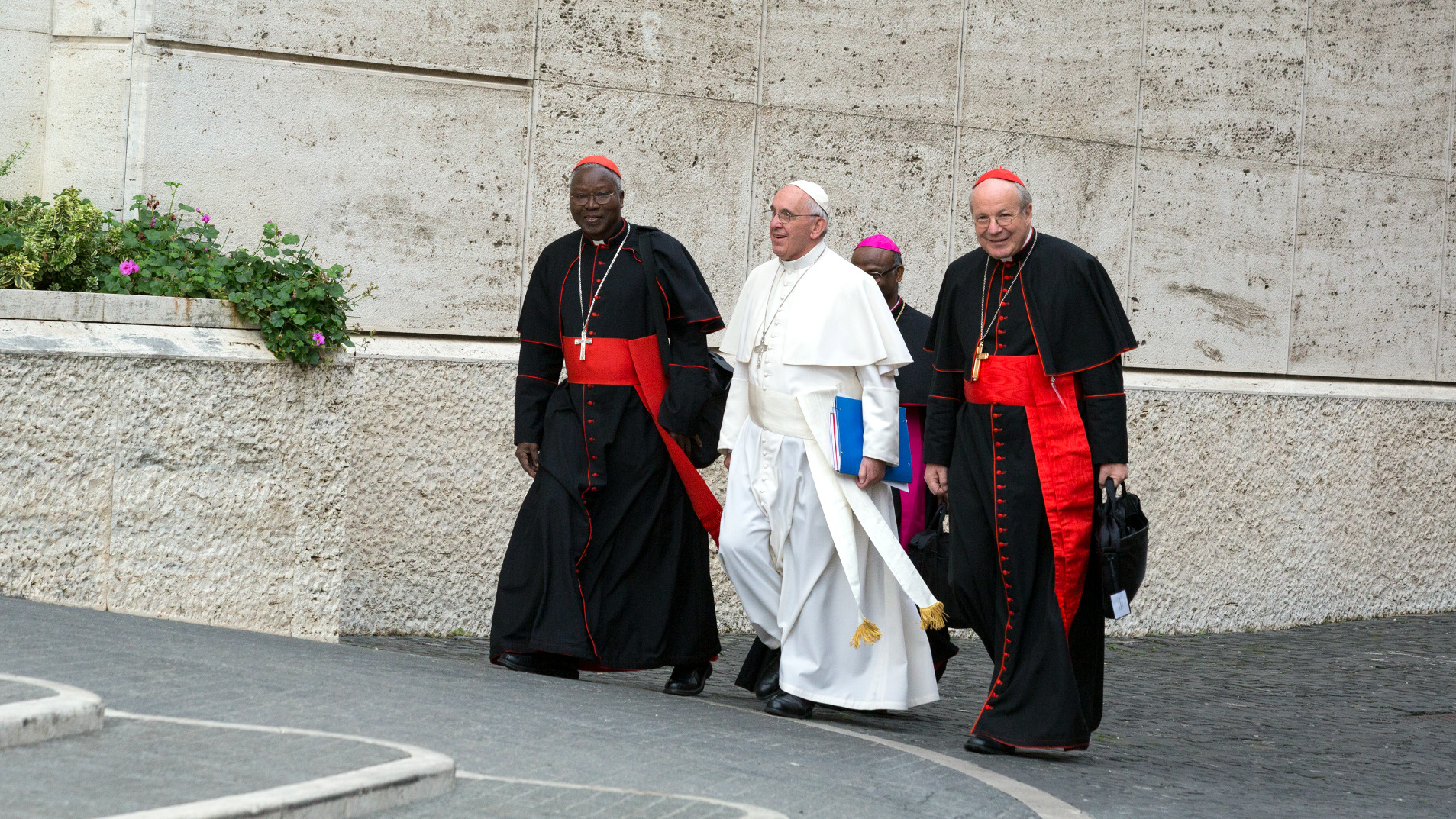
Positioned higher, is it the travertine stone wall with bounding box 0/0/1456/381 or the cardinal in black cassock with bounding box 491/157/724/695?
the travertine stone wall with bounding box 0/0/1456/381

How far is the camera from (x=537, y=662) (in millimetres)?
6684

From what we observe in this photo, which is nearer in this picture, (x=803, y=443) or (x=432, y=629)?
(x=803, y=443)

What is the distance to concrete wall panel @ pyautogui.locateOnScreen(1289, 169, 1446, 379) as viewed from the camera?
34.1 ft

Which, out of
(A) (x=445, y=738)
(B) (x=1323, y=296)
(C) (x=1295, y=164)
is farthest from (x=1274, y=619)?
(A) (x=445, y=738)

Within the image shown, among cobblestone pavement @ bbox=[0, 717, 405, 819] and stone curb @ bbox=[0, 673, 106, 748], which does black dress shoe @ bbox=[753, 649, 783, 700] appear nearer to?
cobblestone pavement @ bbox=[0, 717, 405, 819]

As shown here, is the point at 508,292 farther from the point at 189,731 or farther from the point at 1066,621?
the point at 189,731

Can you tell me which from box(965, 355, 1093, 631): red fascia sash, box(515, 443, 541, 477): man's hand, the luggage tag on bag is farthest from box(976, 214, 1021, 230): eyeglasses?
box(515, 443, 541, 477): man's hand

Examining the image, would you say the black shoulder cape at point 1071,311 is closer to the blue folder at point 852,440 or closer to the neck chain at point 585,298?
the blue folder at point 852,440

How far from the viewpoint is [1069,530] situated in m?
5.79

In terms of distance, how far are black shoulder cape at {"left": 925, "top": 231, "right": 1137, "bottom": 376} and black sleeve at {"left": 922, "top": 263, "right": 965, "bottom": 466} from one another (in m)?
0.35

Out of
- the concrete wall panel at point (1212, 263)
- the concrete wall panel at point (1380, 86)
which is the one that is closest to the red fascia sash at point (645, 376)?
the concrete wall panel at point (1212, 263)

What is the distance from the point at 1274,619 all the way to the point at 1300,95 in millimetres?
3061

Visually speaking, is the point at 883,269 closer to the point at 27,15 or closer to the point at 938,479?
the point at 938,479

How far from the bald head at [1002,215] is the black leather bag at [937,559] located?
39.2 inches
